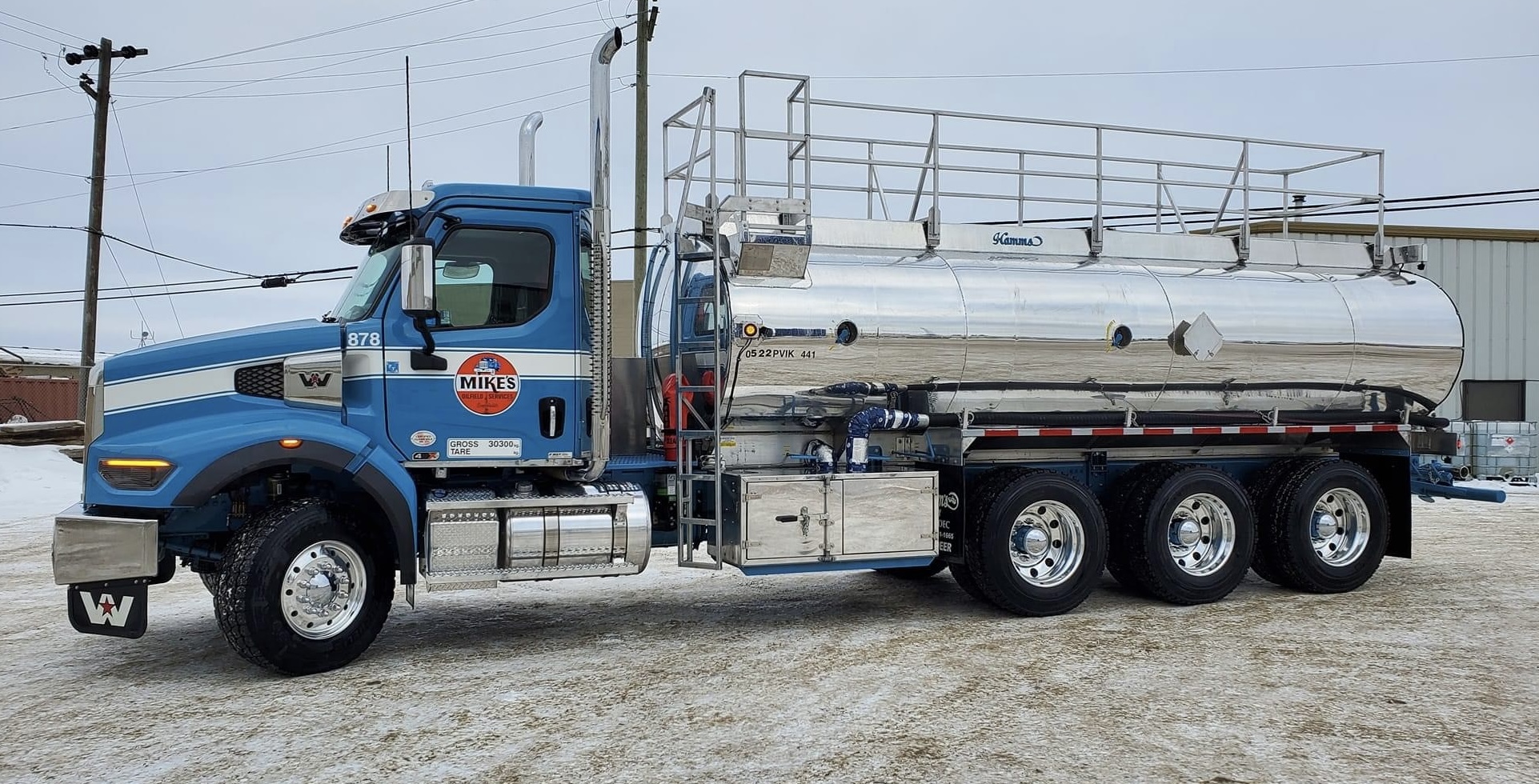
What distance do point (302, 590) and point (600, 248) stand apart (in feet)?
10.1

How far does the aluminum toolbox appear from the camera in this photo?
916 centimetres

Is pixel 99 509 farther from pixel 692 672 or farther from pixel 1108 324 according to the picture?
pixel 1108 324

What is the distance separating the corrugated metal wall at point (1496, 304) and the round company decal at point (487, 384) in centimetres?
2332

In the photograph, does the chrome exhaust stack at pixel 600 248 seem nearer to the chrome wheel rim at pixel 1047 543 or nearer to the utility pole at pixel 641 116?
the chrome wheel rim at pixel 1047 543

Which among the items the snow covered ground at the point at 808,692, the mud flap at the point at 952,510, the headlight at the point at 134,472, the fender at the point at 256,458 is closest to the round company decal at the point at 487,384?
the fender at the point at 256,458

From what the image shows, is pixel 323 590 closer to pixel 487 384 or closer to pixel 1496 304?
pixel 487 384

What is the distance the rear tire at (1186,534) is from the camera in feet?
33.9

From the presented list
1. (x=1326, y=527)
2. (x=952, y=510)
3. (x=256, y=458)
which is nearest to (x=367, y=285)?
(x=256, y=458)

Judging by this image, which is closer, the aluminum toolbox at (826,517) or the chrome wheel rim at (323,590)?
the chrome wheel rim at (323,590)

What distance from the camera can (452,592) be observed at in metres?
11.5

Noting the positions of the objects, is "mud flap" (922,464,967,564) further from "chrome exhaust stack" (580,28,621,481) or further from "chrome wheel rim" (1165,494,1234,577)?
"chrome exhaust stack" (580,28,621,481)

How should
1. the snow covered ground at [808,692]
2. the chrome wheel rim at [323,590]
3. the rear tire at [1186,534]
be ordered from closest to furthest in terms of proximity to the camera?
the snow covered ground at [808,692]
the chrome wheel rim at [323,590]
the rear tire at [1186,534]

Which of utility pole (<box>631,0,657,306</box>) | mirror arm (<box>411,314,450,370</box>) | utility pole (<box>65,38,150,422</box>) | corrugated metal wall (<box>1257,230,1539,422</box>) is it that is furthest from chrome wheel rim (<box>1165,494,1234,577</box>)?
utility pole (<box>65,38,150,422</box>)

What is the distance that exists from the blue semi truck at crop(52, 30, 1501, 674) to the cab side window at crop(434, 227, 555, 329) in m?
0.02
